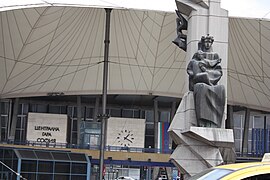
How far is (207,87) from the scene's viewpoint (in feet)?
63.9

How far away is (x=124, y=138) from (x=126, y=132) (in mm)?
724

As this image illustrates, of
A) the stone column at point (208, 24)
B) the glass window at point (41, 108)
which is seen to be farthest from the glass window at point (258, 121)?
the stone column at point (208, 24)

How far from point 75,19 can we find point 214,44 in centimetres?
2943

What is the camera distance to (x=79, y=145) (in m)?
56.9

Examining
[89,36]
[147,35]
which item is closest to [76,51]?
[89,36]

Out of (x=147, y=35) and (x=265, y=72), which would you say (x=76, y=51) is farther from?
(x=265, y=72)

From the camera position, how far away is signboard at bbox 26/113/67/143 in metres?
59.0

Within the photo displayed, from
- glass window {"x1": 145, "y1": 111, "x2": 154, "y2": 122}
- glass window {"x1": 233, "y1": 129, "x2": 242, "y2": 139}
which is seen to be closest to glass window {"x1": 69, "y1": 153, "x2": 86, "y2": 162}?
glass window {"x1": 145, "y1": 111, "x2": 154, "y2": 122}

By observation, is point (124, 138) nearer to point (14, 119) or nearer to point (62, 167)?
point (14, 119)

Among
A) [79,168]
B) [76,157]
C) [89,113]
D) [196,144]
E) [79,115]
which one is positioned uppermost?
[89,113]

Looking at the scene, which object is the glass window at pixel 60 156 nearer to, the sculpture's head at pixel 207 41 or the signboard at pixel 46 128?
the signboard at pixel 46 128

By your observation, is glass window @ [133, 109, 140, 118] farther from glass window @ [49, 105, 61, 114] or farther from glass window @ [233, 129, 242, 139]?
glass window @ [233, 129, 242, 139]

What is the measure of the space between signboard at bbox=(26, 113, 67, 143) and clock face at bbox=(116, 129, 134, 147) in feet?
18.0

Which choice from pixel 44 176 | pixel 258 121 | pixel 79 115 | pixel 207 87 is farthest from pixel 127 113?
pixel 207 87
